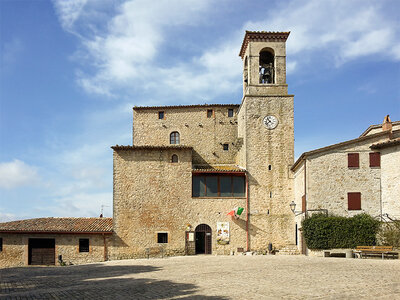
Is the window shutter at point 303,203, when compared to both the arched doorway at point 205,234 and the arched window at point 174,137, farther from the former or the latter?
the arched window at point 174,137

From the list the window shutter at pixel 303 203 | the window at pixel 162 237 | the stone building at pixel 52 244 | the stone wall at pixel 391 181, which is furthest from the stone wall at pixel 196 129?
the stone wall at pixel 391 181

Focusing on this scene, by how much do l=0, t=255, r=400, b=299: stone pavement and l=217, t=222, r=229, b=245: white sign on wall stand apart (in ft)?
29.1

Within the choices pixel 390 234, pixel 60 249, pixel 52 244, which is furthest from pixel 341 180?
pixel 52 244

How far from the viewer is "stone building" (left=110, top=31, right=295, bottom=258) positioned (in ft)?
85.9

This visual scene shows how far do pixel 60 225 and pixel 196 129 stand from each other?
1258cm

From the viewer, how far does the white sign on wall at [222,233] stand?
85.6ft

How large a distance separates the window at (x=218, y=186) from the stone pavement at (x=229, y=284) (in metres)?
9.68

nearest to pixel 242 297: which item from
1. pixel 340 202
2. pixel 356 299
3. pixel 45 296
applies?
pixel 356 299

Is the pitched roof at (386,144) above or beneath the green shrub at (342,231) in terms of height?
above

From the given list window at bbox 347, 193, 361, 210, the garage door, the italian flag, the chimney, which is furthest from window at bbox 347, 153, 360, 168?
the garage door

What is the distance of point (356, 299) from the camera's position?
10.0 meters

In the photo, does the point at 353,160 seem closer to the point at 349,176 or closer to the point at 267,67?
the point at 349,176

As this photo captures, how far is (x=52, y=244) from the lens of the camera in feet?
86.5

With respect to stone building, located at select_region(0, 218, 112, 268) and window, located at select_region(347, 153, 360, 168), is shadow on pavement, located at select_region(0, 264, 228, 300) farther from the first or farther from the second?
window, located at select_region(347, 153, 360, 168)
